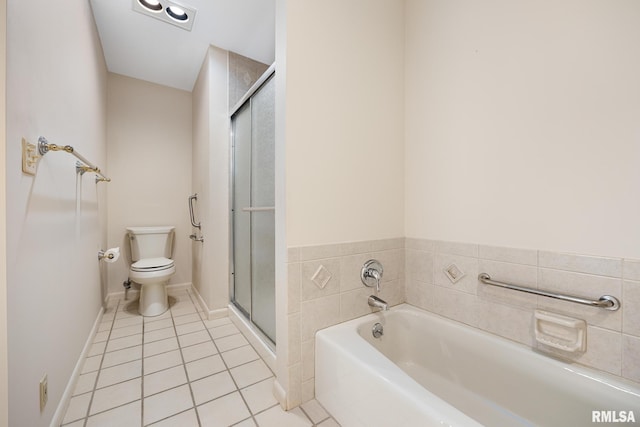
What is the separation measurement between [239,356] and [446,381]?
131 cm

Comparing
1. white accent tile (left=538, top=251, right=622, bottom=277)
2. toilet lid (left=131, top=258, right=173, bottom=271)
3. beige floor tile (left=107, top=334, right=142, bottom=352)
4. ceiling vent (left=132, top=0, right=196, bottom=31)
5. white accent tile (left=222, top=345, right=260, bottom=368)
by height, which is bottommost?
white accent tile (left=222, top=345, right=260, bottom=368)

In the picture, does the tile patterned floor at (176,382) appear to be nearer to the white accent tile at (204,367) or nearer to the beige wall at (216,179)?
the white accent tile at (204,367)

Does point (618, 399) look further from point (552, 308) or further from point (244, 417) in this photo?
point (244, 417)

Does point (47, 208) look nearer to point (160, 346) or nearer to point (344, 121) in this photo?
point (160, 346)

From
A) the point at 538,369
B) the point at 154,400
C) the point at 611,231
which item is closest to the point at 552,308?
the point at 538,369

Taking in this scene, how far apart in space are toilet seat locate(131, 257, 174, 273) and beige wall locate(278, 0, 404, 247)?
5.96 feet

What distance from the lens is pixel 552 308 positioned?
1.07 metres

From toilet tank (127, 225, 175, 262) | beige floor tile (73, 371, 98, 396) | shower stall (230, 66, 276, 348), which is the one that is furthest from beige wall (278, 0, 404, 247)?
toilet tank (127, 225, 175, 262)

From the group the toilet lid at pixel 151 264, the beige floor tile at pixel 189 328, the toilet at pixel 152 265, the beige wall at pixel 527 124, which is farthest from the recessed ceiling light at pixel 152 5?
the beige floor tile at pixel 189 328

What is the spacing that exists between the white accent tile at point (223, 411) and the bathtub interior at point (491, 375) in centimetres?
71

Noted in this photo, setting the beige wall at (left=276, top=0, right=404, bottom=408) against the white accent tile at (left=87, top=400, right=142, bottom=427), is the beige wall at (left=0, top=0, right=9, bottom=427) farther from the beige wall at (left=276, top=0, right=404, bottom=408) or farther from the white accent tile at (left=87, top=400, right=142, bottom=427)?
the beige wall at (left=276, top=0, right=404, bottom=408)

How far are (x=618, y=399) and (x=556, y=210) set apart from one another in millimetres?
692

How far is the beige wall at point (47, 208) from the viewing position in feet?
2.70

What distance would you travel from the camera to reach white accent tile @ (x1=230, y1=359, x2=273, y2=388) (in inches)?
57.7
